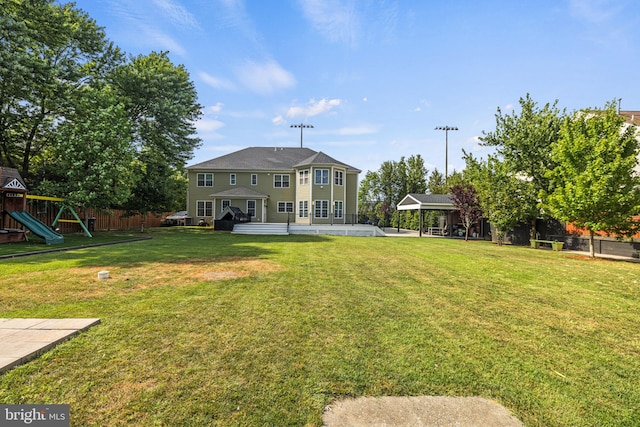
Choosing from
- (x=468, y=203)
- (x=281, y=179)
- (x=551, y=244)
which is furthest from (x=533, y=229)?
(x=281, y=179)

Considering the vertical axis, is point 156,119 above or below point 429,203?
above

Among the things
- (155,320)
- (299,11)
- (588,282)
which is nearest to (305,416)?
(155,320)

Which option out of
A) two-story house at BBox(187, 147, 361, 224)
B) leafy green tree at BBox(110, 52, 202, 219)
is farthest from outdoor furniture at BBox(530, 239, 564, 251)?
leafy green tree at BBox(110, 52, 202, 219)

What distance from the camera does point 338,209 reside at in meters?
27.9

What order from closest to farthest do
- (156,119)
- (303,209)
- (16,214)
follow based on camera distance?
(16,214) < (156,119) < (303,209)

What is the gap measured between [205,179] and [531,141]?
27.3 metres

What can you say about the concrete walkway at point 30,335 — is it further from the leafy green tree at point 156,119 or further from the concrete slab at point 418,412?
the leafy green tree at point 156,119

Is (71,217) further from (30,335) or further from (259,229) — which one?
(30,335)

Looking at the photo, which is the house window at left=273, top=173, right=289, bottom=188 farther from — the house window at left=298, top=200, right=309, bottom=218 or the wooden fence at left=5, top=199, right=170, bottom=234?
the wooden fence at left=5, top=199, right=170, bottom=234

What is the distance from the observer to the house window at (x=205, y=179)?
99.2 feet

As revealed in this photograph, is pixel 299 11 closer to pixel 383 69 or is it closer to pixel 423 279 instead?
pixel 383 69

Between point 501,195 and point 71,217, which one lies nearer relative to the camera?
point 501,195

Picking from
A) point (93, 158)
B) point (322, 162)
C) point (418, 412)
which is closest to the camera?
point (418, 412)

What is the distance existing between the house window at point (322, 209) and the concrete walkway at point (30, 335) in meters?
23.6
